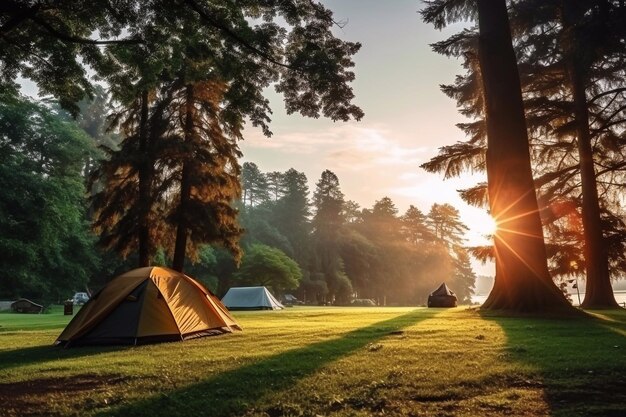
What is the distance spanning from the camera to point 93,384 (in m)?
6.48

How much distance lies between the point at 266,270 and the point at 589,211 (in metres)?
37.5

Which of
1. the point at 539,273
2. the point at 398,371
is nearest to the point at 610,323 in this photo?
the point at 539,273

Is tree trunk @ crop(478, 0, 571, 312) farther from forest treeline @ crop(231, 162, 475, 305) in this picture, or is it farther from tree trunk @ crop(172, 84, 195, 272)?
forest treeline @ crop(231, 162, 475, 305)

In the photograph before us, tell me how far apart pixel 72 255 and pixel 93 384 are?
44.8m

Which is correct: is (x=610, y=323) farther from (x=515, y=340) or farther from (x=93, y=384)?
(x=93, y=384)

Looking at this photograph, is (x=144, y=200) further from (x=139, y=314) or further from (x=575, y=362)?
(x=575, y=362)

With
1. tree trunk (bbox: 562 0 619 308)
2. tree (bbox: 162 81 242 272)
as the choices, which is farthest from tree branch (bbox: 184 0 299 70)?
tree trunk (bbox: 562 0 619 308)

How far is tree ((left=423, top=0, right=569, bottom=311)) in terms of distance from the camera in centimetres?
1461

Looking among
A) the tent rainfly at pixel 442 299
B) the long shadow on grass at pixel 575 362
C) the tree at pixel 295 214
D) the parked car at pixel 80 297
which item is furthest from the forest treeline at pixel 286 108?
the tree at pixel 295 214

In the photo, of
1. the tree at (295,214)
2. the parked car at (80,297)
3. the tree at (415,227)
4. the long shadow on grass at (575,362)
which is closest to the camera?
the long shadow on grass at (575,362)

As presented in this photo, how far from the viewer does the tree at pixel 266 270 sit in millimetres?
53372

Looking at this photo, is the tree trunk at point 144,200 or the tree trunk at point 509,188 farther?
the tree trunk at point 144,200

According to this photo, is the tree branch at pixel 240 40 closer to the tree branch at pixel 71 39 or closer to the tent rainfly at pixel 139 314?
the tree branch at pixel 71 39

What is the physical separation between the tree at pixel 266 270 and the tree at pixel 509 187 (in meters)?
38.1
